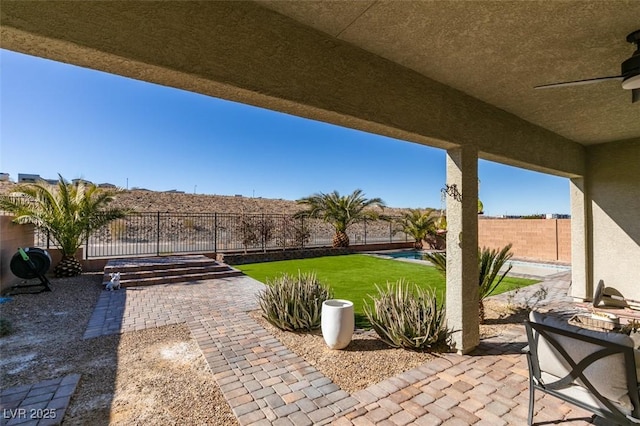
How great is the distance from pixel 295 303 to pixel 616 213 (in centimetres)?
772

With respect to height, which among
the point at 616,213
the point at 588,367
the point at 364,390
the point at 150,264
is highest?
the point at 616,213

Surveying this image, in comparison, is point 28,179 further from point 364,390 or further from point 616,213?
point 616,213

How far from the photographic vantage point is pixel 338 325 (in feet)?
14.4

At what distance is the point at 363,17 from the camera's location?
2.64 metres

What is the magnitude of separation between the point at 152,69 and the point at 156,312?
5.84 meters

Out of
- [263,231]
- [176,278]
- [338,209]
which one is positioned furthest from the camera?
[338,209]

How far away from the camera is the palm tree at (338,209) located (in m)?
17.5

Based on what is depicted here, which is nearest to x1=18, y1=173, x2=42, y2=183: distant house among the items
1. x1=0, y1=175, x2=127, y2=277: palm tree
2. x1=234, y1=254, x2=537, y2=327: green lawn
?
x1=0, y1=175, x2=127, y2=277: palm tree

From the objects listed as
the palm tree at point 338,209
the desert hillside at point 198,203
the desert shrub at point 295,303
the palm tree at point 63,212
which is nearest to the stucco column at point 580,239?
the desert shrub at point 295,303

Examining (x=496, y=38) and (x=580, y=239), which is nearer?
(x=496, y=38)

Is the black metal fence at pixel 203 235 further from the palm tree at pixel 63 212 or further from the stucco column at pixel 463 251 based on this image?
the stucco column at pixel 463 251

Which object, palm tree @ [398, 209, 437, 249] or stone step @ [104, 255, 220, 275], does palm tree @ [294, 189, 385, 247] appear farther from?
stone step @ [104, 255, 220, 275]

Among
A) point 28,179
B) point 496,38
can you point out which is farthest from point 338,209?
point 28,179

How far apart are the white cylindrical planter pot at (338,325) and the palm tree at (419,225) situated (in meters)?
16.5
